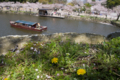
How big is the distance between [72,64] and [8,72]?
954 mm

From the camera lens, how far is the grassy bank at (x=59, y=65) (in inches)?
53.8

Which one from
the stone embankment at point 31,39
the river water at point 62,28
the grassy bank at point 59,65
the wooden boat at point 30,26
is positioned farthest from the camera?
the wooden boat at point 30,26

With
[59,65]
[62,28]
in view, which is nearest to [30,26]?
[62,28]

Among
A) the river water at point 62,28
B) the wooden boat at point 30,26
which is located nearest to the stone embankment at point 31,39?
the river water at point 62,28

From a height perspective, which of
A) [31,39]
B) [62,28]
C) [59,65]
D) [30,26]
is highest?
[31,39]

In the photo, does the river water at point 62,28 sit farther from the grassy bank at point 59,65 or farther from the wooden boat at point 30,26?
the grassy bank at point 59,65

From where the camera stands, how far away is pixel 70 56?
1.77 meters

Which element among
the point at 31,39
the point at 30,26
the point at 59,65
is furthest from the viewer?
the point at 30,26

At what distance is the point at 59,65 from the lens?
157 centimetres

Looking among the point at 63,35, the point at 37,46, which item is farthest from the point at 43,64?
the point at 63,35

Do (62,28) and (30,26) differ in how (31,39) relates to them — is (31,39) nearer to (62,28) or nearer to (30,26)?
(30,26)

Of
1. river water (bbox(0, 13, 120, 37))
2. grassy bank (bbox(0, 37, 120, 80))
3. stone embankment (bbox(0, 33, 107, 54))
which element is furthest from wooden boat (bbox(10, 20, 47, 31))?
grassy bank (bbox(0, 37, 120, 80))

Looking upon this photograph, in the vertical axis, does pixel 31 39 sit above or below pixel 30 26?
above

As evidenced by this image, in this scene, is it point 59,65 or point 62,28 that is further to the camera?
point 62,28
